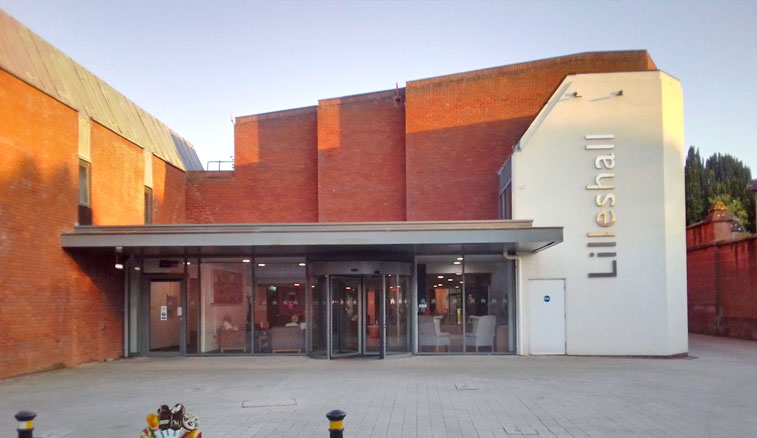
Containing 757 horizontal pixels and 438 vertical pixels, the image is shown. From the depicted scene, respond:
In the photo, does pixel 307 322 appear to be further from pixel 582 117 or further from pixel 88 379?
pixel 582 117

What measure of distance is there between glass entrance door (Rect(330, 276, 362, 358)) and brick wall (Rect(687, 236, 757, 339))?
14.4 metres

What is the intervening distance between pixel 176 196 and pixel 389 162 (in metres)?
7.63

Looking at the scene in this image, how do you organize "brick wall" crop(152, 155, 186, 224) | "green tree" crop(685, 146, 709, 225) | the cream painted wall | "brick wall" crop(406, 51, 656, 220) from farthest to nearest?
"green tree" crop(685, 146, 709, 225)
"brick wall" crop(406, 51, 656, 220)
"brick wall" crop(152, 155, 186, 224)
the cream painted wall

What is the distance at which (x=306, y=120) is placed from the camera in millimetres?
26203

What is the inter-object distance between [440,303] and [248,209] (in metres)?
9.26

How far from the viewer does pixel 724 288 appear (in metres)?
26.4

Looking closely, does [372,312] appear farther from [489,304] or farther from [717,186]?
[717,186]

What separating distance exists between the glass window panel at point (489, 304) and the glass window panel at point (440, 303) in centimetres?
28

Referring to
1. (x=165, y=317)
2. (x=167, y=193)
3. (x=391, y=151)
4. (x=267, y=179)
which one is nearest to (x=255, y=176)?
(x=267, y=179)

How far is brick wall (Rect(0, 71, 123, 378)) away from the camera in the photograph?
14719mm

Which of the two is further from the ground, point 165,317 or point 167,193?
point 167,193

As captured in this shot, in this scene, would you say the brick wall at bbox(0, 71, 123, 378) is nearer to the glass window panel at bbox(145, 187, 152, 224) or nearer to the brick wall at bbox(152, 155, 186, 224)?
the glass window panel at bbox(145, 187, 152, 224)

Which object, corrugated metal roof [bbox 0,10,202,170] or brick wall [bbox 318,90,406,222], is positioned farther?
brick wall [bbox 318,90,406,222]

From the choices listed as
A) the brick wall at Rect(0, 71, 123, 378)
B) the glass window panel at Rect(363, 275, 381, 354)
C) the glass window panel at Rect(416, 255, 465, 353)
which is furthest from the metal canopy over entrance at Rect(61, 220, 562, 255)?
the glass window panel at Rect(416, 255, 465, 353)
